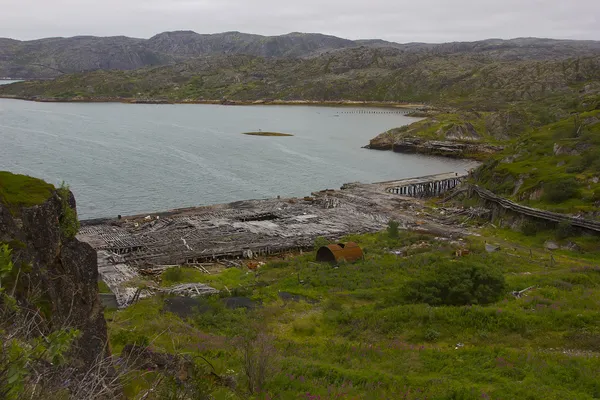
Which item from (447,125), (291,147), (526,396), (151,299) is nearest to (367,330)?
(526,396)

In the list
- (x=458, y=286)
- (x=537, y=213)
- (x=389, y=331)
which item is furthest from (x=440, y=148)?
(x=389, y=331)

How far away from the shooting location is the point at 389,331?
20359mm

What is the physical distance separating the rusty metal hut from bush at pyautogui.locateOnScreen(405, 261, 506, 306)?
9.84 metres

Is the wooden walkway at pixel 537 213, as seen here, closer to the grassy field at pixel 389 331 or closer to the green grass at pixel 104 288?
the grassy field at pixel 389 331

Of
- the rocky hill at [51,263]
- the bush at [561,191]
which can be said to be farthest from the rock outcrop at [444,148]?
the rocky hill at [51,263]

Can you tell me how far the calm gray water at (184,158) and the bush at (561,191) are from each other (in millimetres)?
31296

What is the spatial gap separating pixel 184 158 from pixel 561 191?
200 ft

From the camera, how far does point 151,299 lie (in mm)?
27766

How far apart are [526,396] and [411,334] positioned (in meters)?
6.51

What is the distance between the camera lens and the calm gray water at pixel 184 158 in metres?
65.1

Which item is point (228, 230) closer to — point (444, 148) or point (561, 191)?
point (561, 191)

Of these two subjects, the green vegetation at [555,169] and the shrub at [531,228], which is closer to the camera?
the shrub at [531,228]

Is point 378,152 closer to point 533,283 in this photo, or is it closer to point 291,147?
point 291,147

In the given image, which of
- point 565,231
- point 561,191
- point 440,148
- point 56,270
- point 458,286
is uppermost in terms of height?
point 56,270
